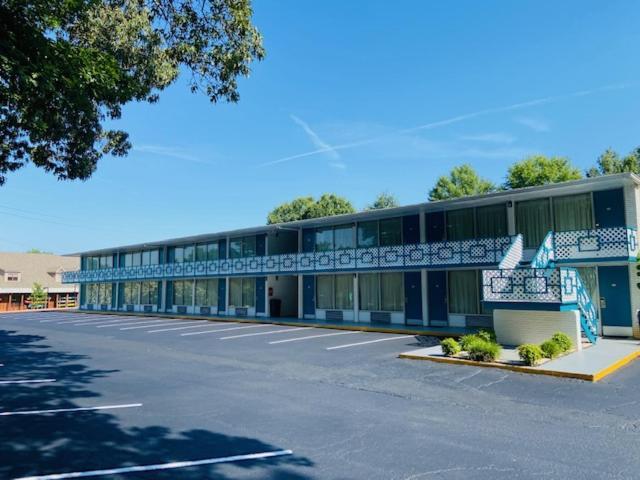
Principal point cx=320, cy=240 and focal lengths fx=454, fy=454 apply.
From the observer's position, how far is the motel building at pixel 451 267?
1451 centimetres

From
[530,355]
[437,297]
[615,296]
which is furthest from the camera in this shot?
[437,297]

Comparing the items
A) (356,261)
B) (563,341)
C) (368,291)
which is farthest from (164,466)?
(368,291)

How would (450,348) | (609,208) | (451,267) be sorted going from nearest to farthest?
(450,348), (609,208), (451,267)

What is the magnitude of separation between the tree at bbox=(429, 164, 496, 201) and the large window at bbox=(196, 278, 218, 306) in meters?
29.4

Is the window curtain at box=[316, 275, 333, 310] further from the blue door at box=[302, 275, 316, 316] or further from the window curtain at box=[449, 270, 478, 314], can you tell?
the window curtain at box=[449, 270, 478, 314]

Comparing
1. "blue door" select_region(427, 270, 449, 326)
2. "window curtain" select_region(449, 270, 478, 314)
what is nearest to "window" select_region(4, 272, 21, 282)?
"blue door" select_region(427, 270, 449, 326)

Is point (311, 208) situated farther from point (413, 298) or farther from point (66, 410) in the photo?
point (66, 410)

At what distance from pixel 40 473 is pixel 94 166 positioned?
11.6 meters

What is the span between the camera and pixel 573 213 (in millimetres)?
17609

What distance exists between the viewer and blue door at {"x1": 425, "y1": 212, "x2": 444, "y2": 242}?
21184 mm

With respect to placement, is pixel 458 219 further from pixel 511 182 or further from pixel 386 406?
pixel 511 182

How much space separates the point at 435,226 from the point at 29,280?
177 feet

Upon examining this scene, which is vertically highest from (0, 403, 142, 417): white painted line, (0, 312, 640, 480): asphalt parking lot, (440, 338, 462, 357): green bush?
(440, 338, 462, 357): green bush

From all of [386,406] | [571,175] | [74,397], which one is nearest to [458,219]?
[386,406]
